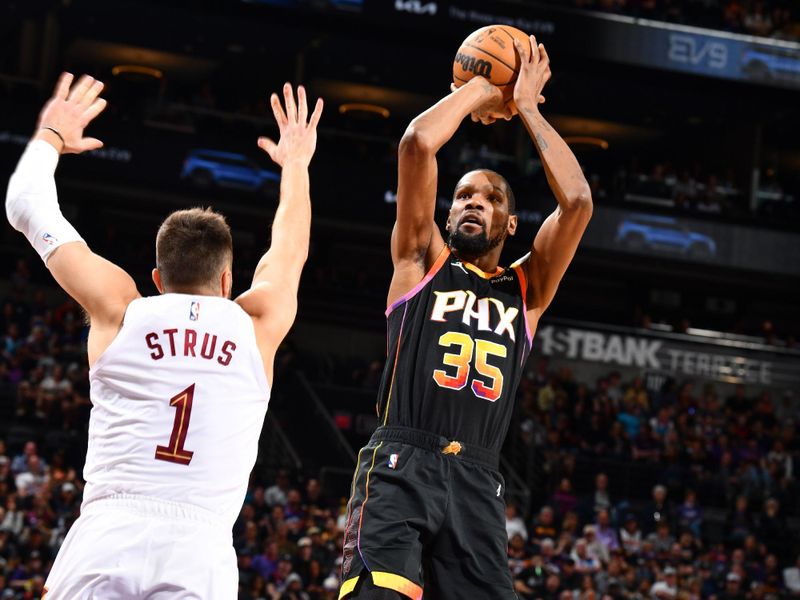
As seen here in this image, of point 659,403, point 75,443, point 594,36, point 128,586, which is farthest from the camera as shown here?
point 594,36

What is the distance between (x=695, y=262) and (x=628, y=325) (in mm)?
2324

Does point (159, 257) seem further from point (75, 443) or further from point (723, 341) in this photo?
point (723, 341)

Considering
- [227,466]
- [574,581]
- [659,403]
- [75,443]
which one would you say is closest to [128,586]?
[227,466]

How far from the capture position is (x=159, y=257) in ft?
12.6

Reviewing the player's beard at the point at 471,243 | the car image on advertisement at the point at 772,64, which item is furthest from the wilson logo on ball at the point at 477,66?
the car image on advertisement at the point at 772,64

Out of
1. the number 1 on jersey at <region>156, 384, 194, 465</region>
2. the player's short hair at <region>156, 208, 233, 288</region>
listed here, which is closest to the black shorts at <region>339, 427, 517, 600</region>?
the number 1 on jersey at <region>156, 384, 194, 465</region>

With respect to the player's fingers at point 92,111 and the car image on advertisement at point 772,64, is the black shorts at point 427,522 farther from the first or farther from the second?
the car image on advertisement at point 772,64

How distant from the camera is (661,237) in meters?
27.7

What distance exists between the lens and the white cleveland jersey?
3641 millimetres

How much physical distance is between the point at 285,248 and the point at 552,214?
193 centimetres

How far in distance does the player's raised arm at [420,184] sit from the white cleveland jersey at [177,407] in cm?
180

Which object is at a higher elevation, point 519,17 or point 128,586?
point 519,17

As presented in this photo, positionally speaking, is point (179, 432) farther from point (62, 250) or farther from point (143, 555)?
point (62, 250)

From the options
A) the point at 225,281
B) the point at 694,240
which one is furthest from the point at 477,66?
the point at 694,240
